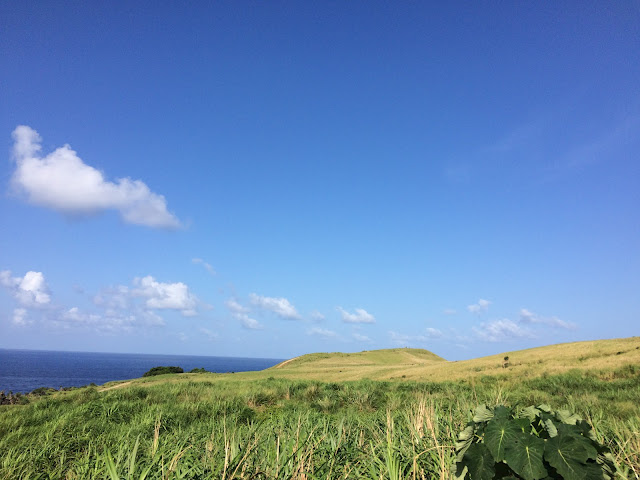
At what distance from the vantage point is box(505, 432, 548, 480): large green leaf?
7.53 feet

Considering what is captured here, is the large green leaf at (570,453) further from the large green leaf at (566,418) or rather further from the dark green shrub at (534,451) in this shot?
the large green leaf at (566,418)

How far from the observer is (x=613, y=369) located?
755 inches

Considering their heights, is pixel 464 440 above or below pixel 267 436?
above

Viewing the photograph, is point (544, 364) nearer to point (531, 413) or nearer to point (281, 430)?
point (281, 430)

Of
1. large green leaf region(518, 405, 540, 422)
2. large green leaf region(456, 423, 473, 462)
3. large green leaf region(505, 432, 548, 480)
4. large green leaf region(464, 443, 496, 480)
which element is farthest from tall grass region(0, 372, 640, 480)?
large green leaf region(518, 405, 540, 422)

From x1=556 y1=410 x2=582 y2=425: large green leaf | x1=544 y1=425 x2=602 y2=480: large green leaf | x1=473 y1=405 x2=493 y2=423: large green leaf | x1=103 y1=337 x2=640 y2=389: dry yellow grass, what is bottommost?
x1=103 y1=337 x2=640 y2=389: dry yellow grass

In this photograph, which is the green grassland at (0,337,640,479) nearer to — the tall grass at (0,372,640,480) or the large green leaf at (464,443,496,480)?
the tall grass at (0,372,640,480)

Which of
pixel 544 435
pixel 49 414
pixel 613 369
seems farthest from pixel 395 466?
pixel 613 369

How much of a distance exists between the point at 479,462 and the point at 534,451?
0.37m

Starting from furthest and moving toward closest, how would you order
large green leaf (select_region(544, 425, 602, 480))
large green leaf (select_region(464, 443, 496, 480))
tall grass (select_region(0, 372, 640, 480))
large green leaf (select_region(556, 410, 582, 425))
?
tall grass (select_region(0, 372, 640, 480)) → large green leaf (select_region(556, 410, 582, 425)) → large green leaf (select_region(464, 443, 496, 480)) → large green leaf (select_region(544, 425, 602, 480))

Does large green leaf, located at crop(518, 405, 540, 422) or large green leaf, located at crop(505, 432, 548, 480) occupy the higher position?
large green leaf, located at crop(518, 405, 540, 422)

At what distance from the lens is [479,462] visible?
2.47 meters

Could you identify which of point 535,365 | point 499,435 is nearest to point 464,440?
point 499,435

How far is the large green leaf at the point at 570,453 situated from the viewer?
2.26 metres
